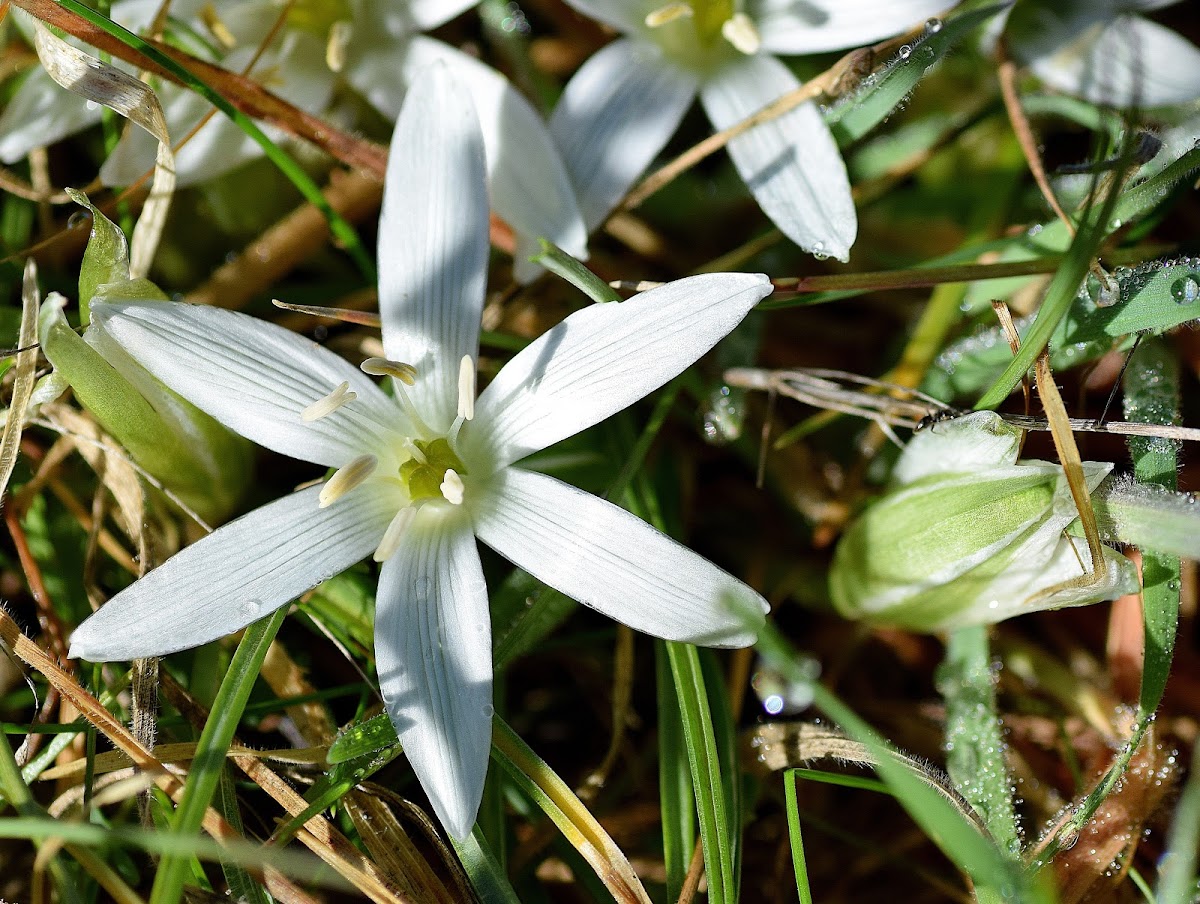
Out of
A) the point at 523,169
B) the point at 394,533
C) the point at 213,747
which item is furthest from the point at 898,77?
the point at 213,747

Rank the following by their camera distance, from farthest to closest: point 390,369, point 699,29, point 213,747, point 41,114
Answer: point 699,29 → point 41,114 → point 390,369 → point 213,747

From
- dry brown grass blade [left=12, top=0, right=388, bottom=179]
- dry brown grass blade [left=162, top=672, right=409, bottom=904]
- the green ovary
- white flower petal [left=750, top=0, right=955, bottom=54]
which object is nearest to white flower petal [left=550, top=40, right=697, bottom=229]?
white flower petal [left=750, top=0, right=955, bottom=54]

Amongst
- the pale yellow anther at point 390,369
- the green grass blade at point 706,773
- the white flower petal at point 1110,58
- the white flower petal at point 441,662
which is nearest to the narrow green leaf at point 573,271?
the pale yellow anther at point 390,369

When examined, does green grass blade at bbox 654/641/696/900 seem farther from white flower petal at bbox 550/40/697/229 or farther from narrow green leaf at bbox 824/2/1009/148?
narrow green leaf at bbox 824/2/1009/148

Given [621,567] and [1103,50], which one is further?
[1103,50]

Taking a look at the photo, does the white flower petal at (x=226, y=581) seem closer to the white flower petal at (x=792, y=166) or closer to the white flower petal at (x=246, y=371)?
the white flower petal at (x=246, y=371)

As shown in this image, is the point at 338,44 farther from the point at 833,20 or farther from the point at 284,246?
the point at 833,20

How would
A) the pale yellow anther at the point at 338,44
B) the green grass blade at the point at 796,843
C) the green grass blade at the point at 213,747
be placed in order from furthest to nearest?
the pale yellow anther at the point at 338,44, the green grass blade at the point at 796,843, the green grass blade at the point at 213,747
